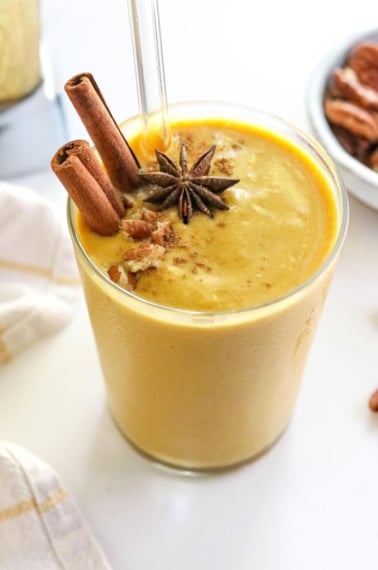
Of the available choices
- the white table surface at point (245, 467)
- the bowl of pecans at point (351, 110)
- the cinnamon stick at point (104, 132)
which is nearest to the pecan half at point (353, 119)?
the bowl of pecans at point (351, 110)

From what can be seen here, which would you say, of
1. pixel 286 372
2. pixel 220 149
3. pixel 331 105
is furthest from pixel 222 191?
pixel 331 105

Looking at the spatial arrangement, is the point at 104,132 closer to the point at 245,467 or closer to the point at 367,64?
the point at 245,467

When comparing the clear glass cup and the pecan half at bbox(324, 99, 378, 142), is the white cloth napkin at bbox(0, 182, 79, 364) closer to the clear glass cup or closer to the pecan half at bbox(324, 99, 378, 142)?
the clear glass cup

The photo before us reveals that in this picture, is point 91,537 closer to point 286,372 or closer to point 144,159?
point 286,372

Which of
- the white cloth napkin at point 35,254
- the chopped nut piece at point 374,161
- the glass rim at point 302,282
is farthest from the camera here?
the chopped nut piece at point 374,161

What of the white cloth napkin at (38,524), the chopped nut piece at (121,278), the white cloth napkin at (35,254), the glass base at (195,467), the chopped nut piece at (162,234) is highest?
the chopped nut piece at (162,234)

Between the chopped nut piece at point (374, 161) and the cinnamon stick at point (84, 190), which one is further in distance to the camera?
the chopped nut piece at point (374, 161)

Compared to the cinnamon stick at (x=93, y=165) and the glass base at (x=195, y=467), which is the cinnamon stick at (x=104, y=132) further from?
the glass base at (x=195, y=467)

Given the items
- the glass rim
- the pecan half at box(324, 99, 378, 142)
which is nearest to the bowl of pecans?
the pecan half at box(324, 99, 378, 142)
